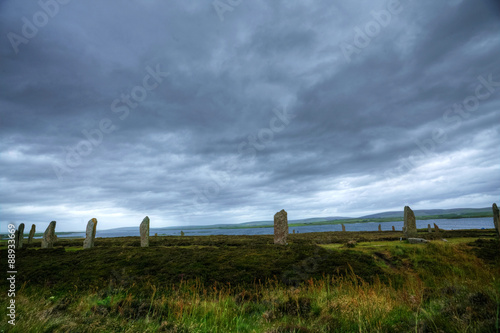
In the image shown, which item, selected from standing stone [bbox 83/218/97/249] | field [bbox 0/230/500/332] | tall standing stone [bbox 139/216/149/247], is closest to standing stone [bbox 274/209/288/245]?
field [bbox 0/230/500/332]

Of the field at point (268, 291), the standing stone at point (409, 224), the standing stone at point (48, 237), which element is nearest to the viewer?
the field at point (268, 291)

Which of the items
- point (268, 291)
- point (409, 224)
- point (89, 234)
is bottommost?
point (268, 291)

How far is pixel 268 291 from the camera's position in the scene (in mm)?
10109

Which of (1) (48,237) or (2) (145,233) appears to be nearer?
(2) (145,233)

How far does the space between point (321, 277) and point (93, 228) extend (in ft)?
73.5

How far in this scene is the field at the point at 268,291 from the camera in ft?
17.7

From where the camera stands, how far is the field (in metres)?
5.39

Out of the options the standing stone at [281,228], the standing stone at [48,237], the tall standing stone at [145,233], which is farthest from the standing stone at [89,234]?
the standing stone at [281,228]

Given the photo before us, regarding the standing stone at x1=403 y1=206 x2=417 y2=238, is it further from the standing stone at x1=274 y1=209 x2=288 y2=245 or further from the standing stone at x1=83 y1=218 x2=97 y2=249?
the standing stone at x1=83 y1=218 x2=97 y2=249

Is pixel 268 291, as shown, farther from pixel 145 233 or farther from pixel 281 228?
pixel 145 233

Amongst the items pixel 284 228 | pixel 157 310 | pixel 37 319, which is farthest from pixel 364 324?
pixel 284 228

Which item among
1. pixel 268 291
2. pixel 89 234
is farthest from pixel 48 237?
pixel 268 291

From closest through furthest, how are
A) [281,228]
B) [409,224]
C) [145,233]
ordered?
[409,224] < [281,228] < [145,233]

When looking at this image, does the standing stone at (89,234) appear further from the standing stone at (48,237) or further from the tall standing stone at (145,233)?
the tall standing stone at (145,233)
